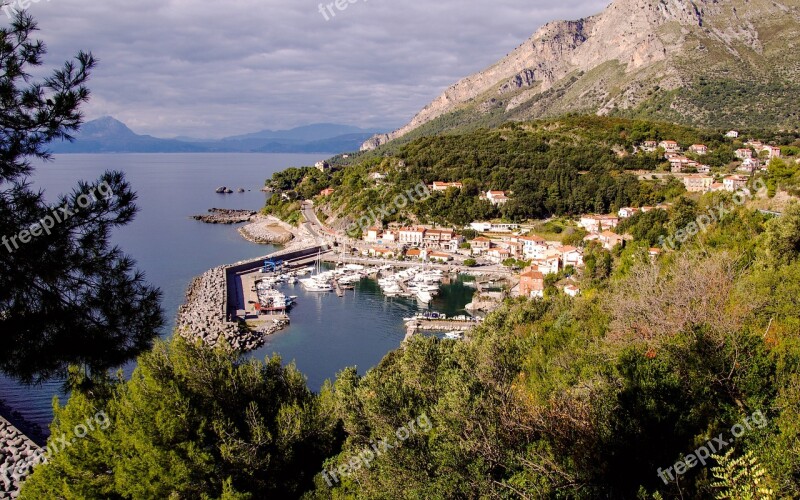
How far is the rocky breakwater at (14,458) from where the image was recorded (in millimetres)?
9055

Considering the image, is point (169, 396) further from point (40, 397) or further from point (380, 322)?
point (380, 322)

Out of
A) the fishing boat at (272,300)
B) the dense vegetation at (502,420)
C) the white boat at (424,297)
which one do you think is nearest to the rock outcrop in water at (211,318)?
the fishing boat at (272,300)

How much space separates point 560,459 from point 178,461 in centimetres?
382

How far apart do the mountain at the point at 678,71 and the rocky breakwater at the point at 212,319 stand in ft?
175

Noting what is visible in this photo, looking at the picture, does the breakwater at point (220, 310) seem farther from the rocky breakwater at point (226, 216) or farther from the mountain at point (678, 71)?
the mountain at point (678, 71)

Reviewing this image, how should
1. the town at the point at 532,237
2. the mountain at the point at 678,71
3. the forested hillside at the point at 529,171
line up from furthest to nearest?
the mountain at the point at 678,71 < the forested hillside at the point at 529,171 < the town at the point at 532,237

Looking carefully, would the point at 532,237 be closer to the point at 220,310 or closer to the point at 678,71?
the point at 220,310

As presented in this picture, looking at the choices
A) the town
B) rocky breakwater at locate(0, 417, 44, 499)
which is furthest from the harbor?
rocky breakwater at locate(0, 417, 44, 499)

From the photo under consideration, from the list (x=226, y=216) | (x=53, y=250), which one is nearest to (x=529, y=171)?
(x=226, y=216)

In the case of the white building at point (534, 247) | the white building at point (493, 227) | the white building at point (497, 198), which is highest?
the white building at point (497, 198)

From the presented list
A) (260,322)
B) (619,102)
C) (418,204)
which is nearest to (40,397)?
(260,322)

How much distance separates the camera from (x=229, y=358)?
7301 millimetres

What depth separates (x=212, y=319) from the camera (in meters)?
19.9

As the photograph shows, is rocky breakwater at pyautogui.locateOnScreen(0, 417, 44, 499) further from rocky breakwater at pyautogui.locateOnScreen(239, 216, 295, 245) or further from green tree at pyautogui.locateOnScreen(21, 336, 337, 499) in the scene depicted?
rocky breakwater at pyautogui.locateOnScreen(239, 216, 295, 245)
